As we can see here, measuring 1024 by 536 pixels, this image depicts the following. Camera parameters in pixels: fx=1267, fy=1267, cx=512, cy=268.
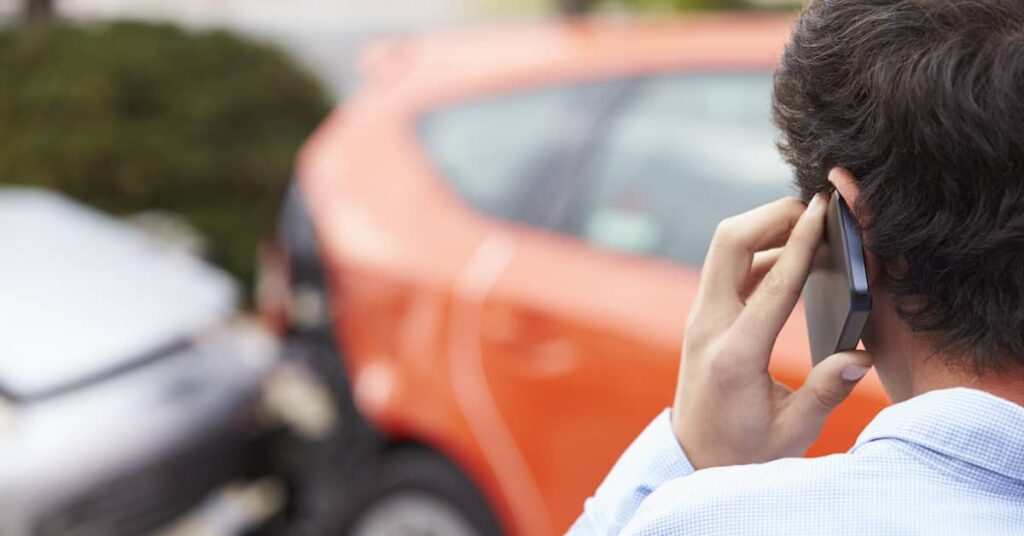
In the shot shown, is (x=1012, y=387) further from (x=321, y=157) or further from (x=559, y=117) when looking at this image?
(x=321, y=157)

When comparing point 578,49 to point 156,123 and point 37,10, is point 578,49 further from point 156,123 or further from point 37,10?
point 37,10

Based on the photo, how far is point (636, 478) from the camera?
1146mm

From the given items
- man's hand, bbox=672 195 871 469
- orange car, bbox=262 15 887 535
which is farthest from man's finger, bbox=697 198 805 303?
orange car, bbox=262 15 887 535

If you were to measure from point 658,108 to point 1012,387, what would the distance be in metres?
1.75

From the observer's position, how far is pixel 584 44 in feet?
9.71

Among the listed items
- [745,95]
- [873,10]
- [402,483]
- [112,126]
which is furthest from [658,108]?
[112,126]

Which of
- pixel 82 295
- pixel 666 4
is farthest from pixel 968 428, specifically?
pixel 666 4

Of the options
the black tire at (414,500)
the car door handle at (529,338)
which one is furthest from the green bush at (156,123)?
the car door handle at (529,338)

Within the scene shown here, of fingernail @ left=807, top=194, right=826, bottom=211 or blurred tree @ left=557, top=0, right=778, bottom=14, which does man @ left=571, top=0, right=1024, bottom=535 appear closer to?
fingernail @ left=807, top=194, right=826, bottom=211

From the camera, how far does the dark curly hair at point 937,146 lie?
35.1 inches

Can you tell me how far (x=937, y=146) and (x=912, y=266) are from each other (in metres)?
0.11

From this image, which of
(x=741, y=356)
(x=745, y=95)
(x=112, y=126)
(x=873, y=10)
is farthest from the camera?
(x=112, y=126)

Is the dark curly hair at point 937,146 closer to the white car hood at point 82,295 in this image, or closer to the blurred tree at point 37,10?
the white car hood at point 82,295

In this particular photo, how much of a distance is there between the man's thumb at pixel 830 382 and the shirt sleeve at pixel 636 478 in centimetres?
12
